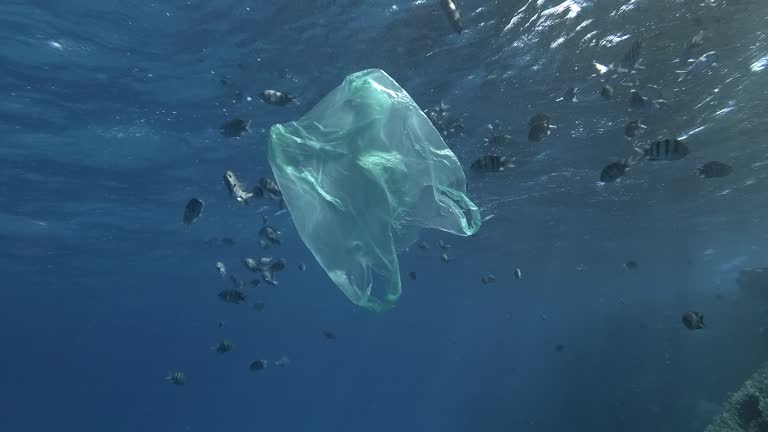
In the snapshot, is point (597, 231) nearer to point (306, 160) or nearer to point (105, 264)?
point (306, 160)

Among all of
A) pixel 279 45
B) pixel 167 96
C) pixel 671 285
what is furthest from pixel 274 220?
pixel 671 285

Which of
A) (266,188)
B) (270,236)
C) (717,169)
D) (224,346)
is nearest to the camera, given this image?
(717,169)

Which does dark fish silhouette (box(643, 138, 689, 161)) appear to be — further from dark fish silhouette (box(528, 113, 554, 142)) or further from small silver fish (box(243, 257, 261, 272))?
small silver fish (box(243, 257, 261, 272))

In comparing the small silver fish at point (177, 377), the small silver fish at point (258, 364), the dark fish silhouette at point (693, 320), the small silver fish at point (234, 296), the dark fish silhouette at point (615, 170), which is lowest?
the small silver fish at point (258, 364)

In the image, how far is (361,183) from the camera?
14.8 ft

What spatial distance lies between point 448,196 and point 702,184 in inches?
917

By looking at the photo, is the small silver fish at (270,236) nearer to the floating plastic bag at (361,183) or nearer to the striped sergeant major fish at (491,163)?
the striped sergeant major fish at (491,163)

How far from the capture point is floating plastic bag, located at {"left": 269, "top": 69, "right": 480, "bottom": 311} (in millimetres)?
4477

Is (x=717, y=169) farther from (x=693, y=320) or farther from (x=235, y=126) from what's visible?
(x=235, y=126)

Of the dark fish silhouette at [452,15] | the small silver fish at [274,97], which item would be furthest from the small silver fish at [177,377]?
the dark fish silhouette at [452,15]

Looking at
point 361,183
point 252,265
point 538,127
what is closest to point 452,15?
point 538,127

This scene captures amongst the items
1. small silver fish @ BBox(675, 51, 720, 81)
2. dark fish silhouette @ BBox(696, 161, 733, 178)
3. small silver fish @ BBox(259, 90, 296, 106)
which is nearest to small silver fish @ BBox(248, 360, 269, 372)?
small silver fish @ BBox(259, 90, 296, 106)

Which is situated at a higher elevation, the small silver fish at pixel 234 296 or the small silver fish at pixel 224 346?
the small silver fish at pixel 234 296

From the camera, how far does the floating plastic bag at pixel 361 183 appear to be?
14.7 ft
